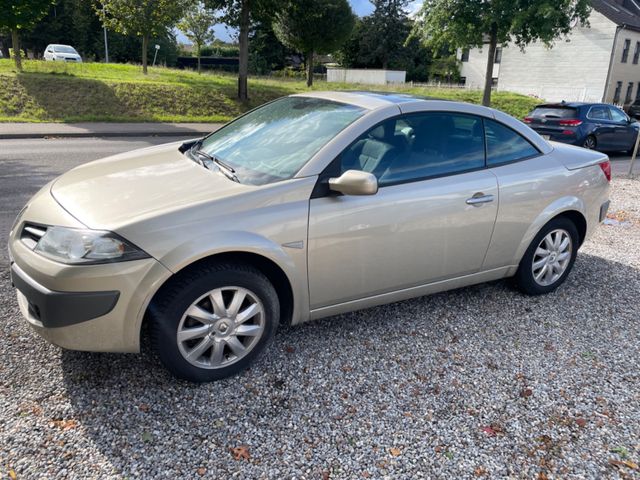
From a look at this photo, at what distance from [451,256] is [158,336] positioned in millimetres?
2082

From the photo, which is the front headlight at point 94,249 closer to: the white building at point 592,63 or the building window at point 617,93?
the white building at point 592,63

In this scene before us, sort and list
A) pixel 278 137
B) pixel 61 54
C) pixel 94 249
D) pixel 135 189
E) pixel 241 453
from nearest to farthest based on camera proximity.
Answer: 1. pixel 241 453
2. pixel 94 249
3. pixel 135 189
4. pixel 278 137
5. pixel 61 54

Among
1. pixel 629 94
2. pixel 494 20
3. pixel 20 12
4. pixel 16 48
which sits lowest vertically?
pixel 629 94

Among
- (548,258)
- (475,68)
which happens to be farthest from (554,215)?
(475,68)

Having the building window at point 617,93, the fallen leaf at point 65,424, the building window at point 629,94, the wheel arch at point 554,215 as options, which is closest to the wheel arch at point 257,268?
the fallen leaf at point 65,424

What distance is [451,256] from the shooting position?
3695 millimetres

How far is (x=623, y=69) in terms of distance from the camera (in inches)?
1475

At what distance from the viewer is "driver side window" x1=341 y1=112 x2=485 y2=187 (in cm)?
334

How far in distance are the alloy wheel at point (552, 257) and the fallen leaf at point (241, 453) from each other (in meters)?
2.87

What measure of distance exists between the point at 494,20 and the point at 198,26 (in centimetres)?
2259

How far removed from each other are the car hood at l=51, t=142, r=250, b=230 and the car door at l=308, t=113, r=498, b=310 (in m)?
0.62

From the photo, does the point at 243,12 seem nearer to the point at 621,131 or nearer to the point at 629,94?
the point at 621,131

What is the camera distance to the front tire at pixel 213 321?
273 cm

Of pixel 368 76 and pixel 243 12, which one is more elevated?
pixel 243 12
